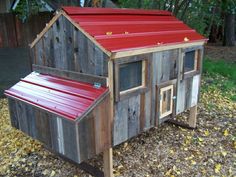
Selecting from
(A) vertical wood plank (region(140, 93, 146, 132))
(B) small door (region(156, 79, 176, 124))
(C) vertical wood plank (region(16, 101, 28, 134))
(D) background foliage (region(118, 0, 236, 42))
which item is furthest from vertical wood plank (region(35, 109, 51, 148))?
(D) background foliage (region(118, 0, 236, 42))

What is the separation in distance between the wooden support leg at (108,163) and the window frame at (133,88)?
0.69m

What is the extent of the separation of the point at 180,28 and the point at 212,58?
715 centimetres

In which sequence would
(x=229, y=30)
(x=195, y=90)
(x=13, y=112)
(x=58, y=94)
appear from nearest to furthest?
1. (x=58, y=94)
2. (x=13, y=112)
3. (x=195, y=90)
4. (x=229, y=30)

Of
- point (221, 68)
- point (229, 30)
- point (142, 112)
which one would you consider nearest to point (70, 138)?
point (142, 112)

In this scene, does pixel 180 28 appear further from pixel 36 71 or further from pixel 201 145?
pixel 36 71

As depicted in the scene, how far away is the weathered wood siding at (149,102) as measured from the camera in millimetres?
3143

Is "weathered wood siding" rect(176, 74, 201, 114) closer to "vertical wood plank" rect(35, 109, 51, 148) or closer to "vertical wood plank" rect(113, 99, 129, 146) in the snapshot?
"vertical wood plank" rect(113, 99, 129, 146)

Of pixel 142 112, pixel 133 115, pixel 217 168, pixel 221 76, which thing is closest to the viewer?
pixel 133 115

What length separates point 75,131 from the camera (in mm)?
2635

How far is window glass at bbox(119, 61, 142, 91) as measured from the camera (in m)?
3.06

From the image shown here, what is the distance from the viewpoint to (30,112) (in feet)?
10.5

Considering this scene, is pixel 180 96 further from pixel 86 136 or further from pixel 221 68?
pixel 221 68

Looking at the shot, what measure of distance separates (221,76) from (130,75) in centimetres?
619

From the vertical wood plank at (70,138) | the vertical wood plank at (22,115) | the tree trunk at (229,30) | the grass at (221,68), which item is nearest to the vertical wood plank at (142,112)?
the vertical wood plank at (70,138)
